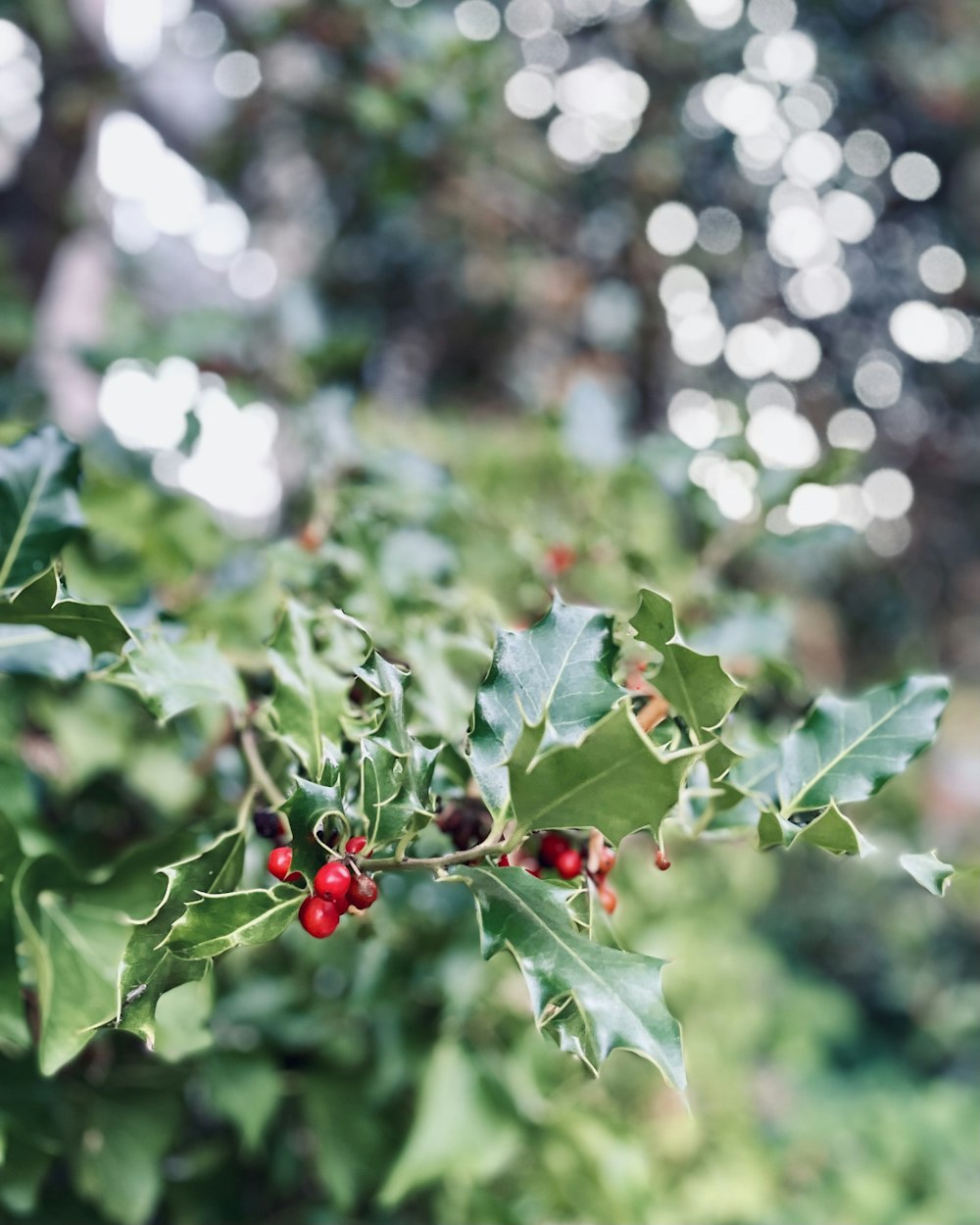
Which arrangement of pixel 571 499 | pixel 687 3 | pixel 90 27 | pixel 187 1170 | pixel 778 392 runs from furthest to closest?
pixel 778 392, pixel 687 3, pixel 90 27, pixel 571 499, pixel 187 1170

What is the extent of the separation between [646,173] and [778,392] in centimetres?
69

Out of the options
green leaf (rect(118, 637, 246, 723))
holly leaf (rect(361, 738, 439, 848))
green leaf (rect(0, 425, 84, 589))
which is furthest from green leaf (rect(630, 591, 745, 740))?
green leaf (rect(0, 425, 84, 589))

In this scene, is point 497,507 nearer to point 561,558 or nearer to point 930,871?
point 561,558

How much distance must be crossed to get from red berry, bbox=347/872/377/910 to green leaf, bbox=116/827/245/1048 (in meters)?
0.06

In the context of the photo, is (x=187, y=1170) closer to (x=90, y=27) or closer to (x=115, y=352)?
(x=115, y=352)

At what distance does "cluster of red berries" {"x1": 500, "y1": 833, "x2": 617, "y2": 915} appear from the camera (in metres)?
0.44

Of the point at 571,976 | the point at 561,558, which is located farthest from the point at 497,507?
the point at 571,976

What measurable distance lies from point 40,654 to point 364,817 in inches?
9.5

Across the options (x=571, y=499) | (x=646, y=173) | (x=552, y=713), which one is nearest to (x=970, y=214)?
(x=646, y=173)

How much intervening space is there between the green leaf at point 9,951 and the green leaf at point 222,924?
168 mm

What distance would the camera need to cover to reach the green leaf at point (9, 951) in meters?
0.46

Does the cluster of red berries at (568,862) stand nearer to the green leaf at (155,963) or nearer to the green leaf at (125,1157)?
the green leaf at (155,963)

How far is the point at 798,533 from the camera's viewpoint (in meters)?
0.87

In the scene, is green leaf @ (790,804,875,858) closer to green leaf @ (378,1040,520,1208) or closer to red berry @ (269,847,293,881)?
red berry @ (269,847,293,881)
